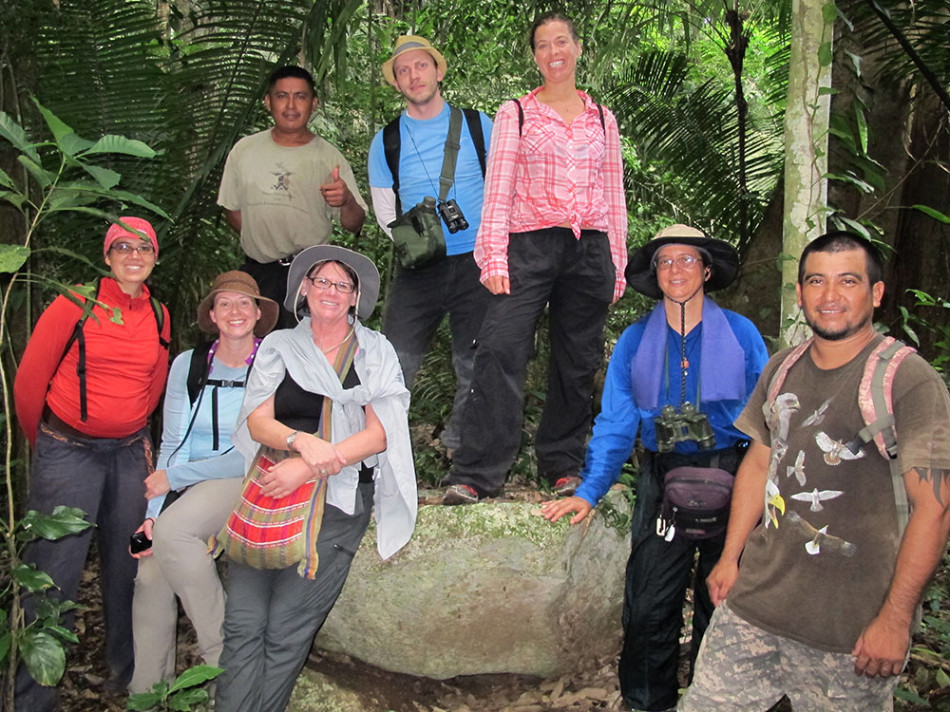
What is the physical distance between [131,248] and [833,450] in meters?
2.84

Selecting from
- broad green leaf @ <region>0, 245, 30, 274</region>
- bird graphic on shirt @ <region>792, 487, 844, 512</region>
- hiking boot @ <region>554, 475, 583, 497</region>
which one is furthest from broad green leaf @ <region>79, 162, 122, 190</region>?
hiking boot @ <region>554, 475, 583, 497</region>

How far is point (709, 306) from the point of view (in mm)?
3131

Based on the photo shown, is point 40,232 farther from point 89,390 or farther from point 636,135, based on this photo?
point 636,135

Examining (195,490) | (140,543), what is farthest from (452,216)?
(140,543)

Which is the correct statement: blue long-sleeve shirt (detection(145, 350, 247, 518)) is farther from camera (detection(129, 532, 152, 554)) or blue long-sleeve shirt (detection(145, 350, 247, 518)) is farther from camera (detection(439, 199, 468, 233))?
camera (detection(439, 199, 468, 233))

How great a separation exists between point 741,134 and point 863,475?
4.59m

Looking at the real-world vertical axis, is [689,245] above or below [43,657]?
above

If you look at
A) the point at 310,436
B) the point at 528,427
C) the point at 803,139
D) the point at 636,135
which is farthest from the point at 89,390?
the point at 636,135

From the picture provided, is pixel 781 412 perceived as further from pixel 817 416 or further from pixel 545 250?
pixel 545 250

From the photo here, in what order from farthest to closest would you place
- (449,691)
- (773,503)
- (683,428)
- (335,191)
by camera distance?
(335,191)
(449,691)
(683,428)
(773,503)

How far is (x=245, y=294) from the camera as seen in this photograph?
146 inches

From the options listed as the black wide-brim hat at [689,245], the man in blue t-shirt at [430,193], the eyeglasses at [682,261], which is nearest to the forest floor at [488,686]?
the man in blue t-shirt at [430,193]

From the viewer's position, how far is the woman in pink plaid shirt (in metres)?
3.56

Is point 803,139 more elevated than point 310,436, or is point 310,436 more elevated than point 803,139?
point 803,139
